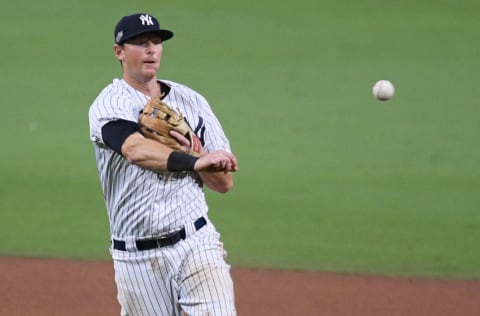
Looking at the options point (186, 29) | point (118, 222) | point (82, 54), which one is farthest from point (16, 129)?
point (118, 222)

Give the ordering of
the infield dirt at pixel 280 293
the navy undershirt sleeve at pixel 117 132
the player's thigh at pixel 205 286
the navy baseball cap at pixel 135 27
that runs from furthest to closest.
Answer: the infield dirt at pixel 280 293 < the navy baseball cap at pixel 135 27 < the player's thigh at pixel 205 286 < the navy undershirt sleeve at pixel 117 132

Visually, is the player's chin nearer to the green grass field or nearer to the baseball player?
the baseball player

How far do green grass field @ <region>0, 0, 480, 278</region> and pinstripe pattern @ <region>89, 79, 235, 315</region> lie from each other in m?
3.63

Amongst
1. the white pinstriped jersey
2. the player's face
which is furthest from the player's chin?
the white pinstriped jersey

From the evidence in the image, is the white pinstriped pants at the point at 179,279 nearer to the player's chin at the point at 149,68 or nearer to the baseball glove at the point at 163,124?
the baseball glove at the point at 163,124

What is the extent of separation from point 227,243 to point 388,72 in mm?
4925

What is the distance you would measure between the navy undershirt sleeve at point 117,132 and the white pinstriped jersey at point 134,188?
0.15 ft

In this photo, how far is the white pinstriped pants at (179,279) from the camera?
4.88 metres

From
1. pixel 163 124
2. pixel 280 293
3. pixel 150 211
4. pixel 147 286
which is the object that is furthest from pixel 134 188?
pixel 280 293

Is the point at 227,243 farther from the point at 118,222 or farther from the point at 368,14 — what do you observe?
the point at 368,14

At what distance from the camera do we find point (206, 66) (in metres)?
14.0

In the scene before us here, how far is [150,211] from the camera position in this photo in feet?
16.3

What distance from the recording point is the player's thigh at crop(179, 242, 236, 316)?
4863 mm

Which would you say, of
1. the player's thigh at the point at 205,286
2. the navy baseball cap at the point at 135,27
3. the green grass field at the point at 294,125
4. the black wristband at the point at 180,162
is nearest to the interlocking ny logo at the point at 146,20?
the navy baseball cap at the point at 135,27
